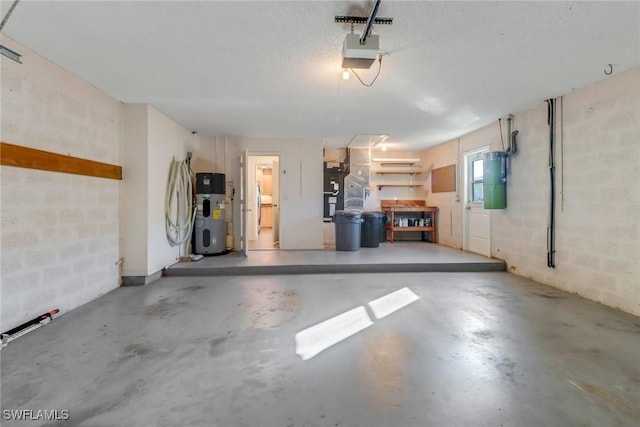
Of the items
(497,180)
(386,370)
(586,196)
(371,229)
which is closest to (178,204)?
(371,229)

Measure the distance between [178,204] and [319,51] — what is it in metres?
3.56

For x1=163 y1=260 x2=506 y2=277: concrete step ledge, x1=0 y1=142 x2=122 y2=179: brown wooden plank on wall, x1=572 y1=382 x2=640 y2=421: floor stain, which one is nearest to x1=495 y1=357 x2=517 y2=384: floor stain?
x1=572 y1=382 x2=640 y2=421: floor stain

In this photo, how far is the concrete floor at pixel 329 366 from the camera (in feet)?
5.02

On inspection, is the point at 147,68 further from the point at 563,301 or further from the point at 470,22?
the point at 563,301

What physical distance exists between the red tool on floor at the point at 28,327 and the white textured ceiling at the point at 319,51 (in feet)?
7.79

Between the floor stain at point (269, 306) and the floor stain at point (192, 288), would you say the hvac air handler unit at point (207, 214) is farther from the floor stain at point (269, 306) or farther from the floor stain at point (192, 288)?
the floor stain at point (269, 306)

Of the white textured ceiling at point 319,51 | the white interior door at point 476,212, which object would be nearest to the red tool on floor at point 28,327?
the white textured ceiling at point 319,51

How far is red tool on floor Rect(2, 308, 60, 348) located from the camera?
2.31 metres

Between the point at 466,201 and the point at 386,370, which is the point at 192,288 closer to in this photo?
the point at 386,370

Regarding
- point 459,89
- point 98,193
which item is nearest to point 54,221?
Answer: point 98,193

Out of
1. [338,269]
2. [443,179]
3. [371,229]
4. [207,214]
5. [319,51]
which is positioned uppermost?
[319,51]

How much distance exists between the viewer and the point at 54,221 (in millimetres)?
2820

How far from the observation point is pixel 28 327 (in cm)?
249

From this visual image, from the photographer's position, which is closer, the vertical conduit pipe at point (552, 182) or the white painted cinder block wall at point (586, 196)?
the white painted cinder block wall at point (586, 196)
